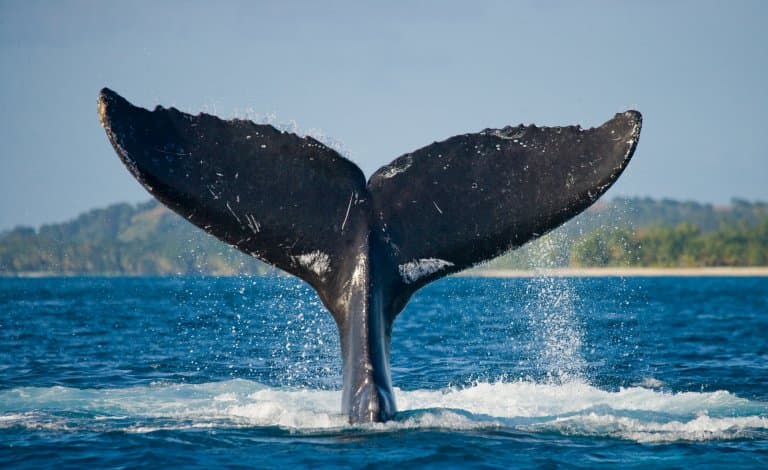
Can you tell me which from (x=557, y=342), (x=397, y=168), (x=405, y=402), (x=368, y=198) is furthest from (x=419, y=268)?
(x=557, y=342)

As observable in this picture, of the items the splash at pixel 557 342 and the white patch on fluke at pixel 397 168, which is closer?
the white patch on fluke at pixel 397 168

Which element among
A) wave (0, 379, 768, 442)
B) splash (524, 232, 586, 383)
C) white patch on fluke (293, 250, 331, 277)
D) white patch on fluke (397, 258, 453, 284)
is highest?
white patch on fluke (293, 250, 331, 277)

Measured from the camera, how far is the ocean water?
352 inches

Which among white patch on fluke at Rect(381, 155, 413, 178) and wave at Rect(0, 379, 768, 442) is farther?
wave at Rect(0, 379, 768, 442)

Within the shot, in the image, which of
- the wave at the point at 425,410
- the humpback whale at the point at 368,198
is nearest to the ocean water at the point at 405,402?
the wave at the point at 425,410

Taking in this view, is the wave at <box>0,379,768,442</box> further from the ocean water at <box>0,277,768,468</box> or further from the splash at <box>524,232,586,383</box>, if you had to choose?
the splash at <box>524,232,586,383</box>

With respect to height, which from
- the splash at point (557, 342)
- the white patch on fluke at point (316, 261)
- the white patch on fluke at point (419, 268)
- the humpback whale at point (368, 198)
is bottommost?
the splash at point (557, 342)

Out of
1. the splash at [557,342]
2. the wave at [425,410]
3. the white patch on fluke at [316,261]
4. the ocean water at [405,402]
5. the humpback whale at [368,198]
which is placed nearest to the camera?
the humpback whale at [368,198]

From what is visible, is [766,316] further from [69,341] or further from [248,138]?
[248,138]

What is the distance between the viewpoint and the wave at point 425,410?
988 centimetres

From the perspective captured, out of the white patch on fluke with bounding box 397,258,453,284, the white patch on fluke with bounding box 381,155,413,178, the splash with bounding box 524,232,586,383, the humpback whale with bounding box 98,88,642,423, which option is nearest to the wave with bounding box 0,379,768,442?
the humpback whale with bounding box 98,88,642,423

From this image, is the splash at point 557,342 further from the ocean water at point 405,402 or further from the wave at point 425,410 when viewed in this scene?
the wave at point 425,410

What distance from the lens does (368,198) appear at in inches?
365

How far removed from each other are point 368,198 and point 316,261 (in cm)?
66
